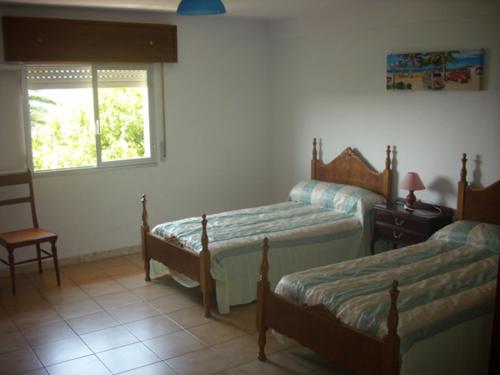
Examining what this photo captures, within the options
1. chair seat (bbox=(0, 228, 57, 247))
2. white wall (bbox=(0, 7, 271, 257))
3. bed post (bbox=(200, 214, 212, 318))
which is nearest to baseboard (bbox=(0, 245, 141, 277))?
white wall (bbox=(0, 7, 271, 257))

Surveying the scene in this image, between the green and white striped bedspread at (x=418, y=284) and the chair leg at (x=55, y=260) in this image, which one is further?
the chair leg at (x=55, y=260)

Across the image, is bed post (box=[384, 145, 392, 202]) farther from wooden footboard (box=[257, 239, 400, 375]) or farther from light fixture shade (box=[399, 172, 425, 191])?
wooden footboard (box=[257, 239, 400, 375])

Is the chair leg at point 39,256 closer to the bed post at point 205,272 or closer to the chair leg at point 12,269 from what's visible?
the chair leg at point 12,269

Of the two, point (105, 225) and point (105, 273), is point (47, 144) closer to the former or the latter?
point (105, 225)

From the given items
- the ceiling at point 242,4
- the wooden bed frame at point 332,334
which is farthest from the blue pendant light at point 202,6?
the wooden bed frame at point 332,334

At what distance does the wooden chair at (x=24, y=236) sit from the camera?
4.87 meters

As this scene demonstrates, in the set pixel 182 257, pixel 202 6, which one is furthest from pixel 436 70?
pixel 182 257

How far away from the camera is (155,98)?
19.8 ft

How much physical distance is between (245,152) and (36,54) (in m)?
2.50

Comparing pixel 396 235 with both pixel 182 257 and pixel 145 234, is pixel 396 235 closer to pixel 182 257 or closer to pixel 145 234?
pixel 182 257

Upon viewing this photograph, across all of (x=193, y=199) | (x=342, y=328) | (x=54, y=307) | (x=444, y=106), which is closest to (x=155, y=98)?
(x=193, y=199)

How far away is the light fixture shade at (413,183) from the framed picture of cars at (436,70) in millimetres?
744

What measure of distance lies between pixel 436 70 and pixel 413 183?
95cm

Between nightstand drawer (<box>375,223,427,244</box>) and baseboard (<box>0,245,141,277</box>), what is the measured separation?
256 centimetres
